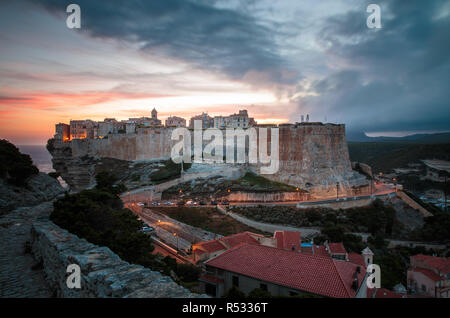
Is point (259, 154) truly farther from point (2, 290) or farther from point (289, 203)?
point (2, 290)

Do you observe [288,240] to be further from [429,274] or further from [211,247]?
[429,274]

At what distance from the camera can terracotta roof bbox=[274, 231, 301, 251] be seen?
17591mm

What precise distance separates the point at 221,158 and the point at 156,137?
1247cm

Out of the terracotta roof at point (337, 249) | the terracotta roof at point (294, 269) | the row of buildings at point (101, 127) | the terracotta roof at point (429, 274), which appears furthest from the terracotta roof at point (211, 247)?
the row of buildings at point (101, 127)

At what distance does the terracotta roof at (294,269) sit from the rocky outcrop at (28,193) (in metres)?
7.90

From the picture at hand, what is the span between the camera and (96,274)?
12.3ft

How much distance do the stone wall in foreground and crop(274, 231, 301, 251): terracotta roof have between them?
1444cm

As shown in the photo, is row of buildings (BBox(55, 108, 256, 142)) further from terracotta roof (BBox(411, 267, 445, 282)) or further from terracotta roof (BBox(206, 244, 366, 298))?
terracotta roof (BBox(206, 244, 366, 298))

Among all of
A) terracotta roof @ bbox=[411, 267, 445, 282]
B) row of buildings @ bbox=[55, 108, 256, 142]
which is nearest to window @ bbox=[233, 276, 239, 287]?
terracotta roof @ bbox=[411, 267, 445, 282]

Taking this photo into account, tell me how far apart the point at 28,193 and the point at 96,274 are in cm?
1025

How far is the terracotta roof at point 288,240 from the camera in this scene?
57.7ft

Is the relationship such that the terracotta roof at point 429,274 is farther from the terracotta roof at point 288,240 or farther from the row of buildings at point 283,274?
the terracotta roof at point 288,240

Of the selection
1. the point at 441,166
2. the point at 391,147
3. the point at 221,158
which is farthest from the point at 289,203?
the point at 391,147
